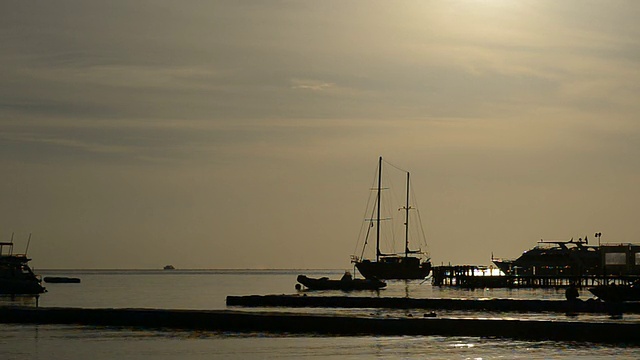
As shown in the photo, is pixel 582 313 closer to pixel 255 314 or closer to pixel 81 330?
pixel 255 314

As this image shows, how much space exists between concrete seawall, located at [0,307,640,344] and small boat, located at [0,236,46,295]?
59.5m

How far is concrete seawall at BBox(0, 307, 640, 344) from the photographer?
164 feet

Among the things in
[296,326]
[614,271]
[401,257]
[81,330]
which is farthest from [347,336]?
[401,257]

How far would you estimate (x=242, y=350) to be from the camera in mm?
46625

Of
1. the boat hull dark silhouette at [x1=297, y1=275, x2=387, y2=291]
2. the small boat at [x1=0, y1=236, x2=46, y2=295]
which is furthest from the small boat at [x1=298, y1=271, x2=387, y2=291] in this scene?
the small boat at [x1=0, y1=236, x2=46, y2=295]

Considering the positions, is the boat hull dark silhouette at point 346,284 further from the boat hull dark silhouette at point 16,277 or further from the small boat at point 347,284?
the boat hull dark silhouette at point 16,277

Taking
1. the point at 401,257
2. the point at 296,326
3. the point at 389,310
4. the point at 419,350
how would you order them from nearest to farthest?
the point at 419,350, the point at 296,326, the point at 389,310, the point at 401,257

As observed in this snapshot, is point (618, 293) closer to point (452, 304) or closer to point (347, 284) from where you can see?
point (452, 304)

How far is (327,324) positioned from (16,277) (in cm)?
7453

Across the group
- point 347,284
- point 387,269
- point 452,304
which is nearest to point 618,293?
point 452,304

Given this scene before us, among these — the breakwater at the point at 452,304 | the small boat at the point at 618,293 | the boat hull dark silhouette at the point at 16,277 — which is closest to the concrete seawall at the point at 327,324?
the breakwater at the point at 452,304

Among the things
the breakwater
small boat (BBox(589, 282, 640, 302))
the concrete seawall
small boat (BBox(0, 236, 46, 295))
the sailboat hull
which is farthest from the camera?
the sailboat hull

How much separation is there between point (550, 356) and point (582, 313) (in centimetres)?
2465

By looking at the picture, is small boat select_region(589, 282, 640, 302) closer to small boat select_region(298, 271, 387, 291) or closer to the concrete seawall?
the concrete seawall
